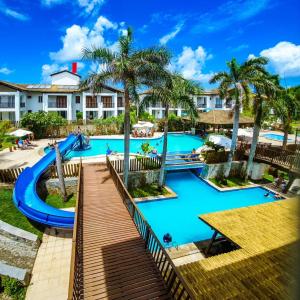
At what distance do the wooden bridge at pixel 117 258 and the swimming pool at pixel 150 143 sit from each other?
717 inches

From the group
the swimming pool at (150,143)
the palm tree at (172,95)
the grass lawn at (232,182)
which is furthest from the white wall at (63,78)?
the grass lawn at (232,182)

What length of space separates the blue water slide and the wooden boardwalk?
2.10 metres

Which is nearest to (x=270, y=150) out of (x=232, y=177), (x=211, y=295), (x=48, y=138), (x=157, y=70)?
(x=232, y=177)

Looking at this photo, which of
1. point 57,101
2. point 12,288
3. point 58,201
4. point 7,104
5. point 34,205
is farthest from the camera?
point 57,101

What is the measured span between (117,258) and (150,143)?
28291 mm

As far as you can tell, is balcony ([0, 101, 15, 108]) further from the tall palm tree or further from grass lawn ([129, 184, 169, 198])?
the tall palm tree

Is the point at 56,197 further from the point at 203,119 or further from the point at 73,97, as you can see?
the point at 73,97

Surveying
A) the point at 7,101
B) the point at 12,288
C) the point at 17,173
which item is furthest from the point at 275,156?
the point at 7,101

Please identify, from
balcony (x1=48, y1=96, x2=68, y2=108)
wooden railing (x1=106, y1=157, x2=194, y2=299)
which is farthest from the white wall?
wooden railing (x1=106, y1=157, x2=194, y2=299)

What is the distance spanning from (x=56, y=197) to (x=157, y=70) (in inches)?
449

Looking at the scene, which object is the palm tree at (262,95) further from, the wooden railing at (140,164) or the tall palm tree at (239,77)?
the wooden railing at (140,164)

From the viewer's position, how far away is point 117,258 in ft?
25.7

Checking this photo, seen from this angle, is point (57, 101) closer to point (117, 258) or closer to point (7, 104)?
point (7, 104)

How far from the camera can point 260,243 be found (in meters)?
9.84
